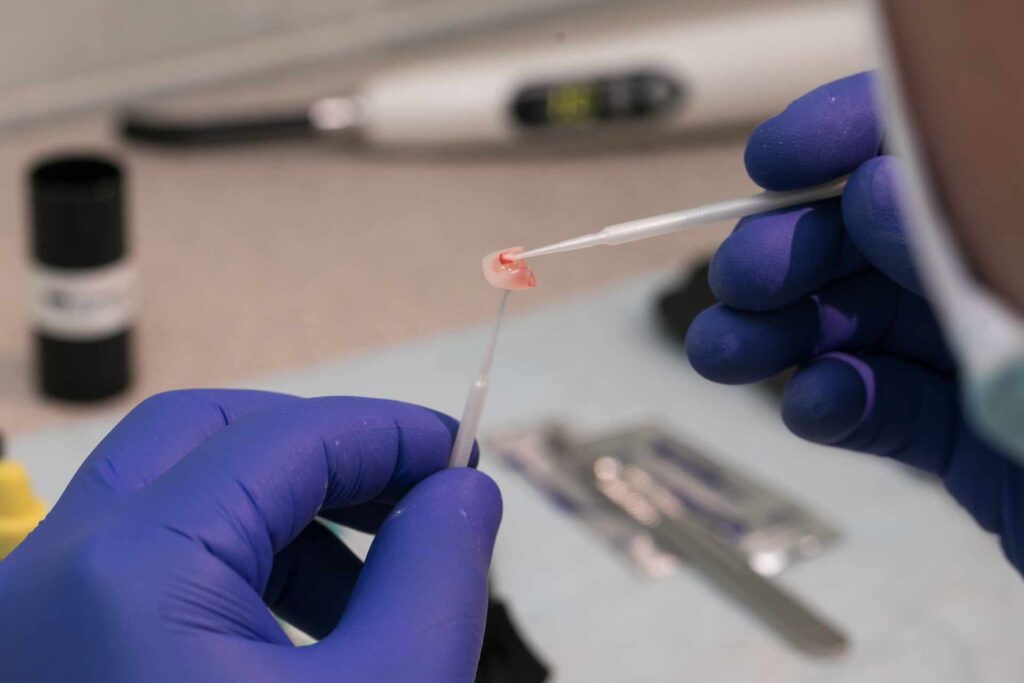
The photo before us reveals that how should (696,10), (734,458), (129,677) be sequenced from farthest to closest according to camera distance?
(696,10), (734,458), (129,677)

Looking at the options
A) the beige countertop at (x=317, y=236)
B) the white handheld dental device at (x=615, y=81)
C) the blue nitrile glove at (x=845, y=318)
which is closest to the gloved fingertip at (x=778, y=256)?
the blue nitrile glove at (x=845, y=318)

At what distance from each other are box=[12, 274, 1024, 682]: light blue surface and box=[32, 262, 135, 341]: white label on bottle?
63 mm

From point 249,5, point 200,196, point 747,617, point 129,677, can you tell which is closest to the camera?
point 129,677

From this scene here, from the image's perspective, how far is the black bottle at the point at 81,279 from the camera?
75 cm

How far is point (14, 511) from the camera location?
480 millimetres

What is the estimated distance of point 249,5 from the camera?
1156 millimetres

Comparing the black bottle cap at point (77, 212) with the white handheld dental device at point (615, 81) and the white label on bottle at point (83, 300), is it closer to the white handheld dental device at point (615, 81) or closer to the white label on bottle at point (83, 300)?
the white label on bottle at point (83, 300)

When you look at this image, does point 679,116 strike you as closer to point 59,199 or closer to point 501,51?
point 501,51

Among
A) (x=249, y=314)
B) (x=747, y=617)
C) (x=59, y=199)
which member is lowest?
(x=747, y=617)

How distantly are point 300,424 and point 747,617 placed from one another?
0.34 m

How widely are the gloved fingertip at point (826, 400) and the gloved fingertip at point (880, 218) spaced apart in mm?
48

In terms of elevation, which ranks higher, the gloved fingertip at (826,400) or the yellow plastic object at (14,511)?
the yellow plastic object at (14,511)

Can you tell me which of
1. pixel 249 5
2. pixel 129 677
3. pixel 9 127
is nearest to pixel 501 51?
pixel 249 5

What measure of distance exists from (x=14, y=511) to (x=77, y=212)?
12.0 inches
